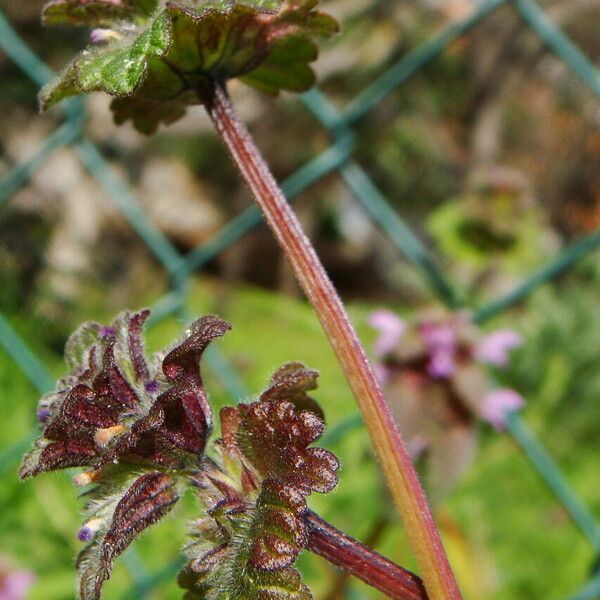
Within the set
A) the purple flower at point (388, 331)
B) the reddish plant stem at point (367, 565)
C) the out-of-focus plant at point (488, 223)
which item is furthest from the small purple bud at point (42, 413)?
the out-of-focus plant at point (488, 223)

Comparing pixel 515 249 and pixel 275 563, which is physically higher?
pixel 515 249

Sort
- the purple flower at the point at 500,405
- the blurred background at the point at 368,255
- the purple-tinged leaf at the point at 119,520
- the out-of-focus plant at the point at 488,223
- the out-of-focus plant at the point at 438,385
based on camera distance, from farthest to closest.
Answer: the out-of-focus plant at the point at 488,223 < the blurred background at the point at 368,255 < the purple flower at the point at 500,405 < the out-of-focus plant at the point at 438,385 < the purple-tinged leaf at the point at 119,520

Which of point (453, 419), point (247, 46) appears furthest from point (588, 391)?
point (247, 46)

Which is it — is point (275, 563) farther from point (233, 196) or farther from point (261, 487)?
point (233, 196)

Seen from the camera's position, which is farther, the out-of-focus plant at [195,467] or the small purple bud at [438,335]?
the small purple bud at [438,335]

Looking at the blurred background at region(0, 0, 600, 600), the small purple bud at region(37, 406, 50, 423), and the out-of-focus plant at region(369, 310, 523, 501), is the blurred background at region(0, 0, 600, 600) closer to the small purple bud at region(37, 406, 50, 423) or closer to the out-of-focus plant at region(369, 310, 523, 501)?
the out-of-focus plant at region(369, 310, 523, 501)

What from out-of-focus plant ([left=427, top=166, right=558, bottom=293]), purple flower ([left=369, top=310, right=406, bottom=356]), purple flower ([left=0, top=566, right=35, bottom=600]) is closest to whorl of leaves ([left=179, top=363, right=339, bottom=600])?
purple flower ([left=369, top=310, right=406, bottom=356])

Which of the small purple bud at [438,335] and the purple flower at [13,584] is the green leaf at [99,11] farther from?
the purple flower at [13,584]
